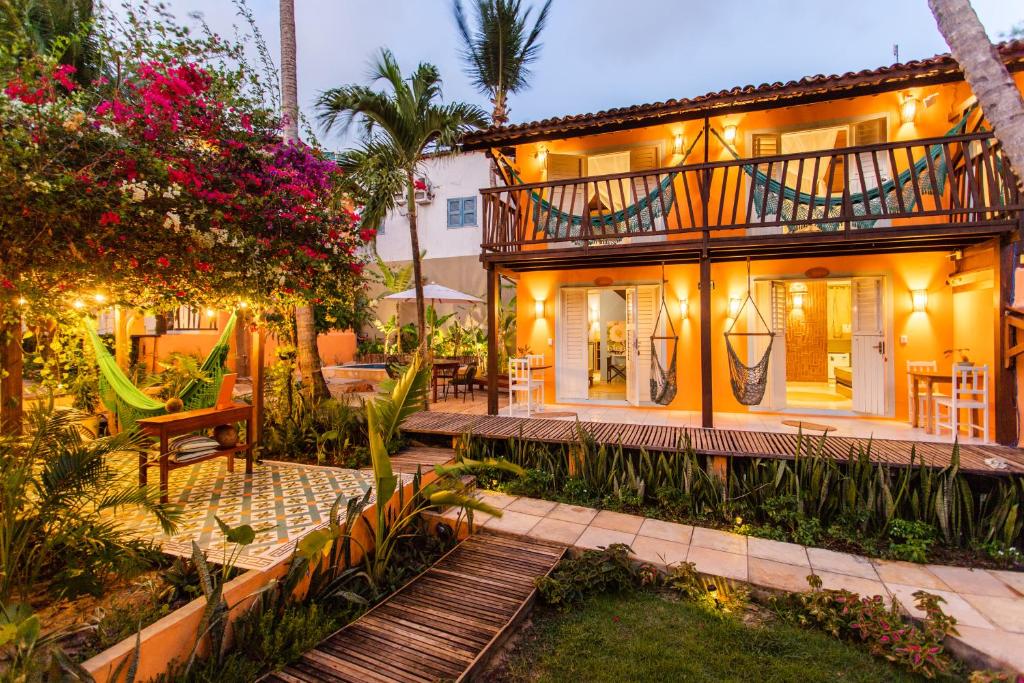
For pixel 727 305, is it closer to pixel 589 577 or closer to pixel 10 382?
pixel 589 577

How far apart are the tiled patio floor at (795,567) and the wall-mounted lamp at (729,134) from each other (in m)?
6.50

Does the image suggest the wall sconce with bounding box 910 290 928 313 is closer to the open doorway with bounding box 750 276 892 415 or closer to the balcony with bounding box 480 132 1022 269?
the open doorway with bounding box 750 276 892 415

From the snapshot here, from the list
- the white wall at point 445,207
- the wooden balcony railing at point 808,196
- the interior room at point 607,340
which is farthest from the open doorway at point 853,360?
the white wall at point 445,207

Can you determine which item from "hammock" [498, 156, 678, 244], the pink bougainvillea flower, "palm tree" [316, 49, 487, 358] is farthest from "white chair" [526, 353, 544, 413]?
the pink bougainvillea flower

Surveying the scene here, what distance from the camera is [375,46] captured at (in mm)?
8156

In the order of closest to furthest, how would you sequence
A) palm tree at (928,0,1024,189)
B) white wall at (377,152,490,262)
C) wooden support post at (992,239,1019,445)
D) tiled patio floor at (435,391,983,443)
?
palm tree at (928,0,1024,189) < wooden support post at (992,239,1019,445) < tiled patio floor at (435,391,983,443) < white wall at (377,152,490,262)

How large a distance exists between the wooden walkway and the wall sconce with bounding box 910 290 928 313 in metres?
7.04

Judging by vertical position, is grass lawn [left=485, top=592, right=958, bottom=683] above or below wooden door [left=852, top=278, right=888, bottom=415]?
below

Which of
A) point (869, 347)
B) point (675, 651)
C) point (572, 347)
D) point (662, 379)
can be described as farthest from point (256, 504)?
point (869, 347)

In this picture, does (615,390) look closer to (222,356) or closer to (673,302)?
(673,302)

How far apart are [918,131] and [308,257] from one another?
912 centimetres

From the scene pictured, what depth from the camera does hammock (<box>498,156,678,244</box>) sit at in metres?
7.30

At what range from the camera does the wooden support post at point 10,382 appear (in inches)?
147

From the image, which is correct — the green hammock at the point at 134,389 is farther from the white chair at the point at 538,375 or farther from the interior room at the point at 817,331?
the interior room at the point at 817,331
